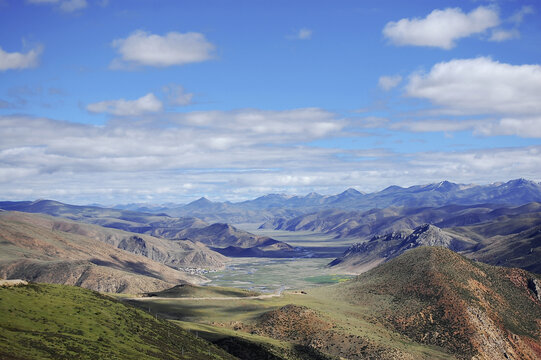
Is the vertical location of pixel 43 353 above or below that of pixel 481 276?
above

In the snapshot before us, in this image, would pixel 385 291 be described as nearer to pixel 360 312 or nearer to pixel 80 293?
pixel 360 312

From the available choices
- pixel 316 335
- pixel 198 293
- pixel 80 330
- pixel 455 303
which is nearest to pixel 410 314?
pixel 455 303

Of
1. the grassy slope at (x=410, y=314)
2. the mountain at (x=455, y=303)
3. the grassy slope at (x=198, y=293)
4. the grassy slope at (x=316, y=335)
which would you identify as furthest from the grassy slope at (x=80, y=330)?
the mountain at (x=455, y=303)

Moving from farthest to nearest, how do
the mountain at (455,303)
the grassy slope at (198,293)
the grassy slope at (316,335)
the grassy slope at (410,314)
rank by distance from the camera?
the grassy slope at (198,293) → the mountain at (455,303) → the grassy slope at (410,314) → the grassy slope at (316,335)

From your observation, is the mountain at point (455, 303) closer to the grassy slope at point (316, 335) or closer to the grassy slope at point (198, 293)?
the grassy slope at point (316, 335)

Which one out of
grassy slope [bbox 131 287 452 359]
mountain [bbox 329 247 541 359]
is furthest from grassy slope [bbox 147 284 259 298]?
mountain [bbox 329 247 541 359]

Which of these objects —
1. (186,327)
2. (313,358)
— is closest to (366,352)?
(313,358)
